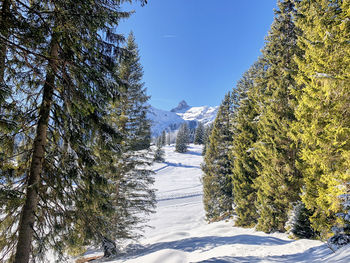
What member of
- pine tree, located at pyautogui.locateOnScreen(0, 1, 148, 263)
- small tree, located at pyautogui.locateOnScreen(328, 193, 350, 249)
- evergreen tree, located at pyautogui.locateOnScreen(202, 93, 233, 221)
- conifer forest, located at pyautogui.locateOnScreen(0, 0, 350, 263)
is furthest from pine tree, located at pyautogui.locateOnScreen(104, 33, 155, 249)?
→ evergreen tree, located at pyautogui.locateOnScreen(202, 93, 233, 221)

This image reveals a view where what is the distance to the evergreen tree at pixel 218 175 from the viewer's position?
19875mm

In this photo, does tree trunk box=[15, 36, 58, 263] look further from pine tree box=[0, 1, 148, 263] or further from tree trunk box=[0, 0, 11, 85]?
tree trunk box=[0, 0, 11, 85]

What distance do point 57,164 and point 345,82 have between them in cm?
896

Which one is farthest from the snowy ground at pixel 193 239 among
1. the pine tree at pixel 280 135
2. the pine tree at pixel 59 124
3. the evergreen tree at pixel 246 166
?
the pine tree at pixel 59 124

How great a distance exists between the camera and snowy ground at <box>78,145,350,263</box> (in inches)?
267

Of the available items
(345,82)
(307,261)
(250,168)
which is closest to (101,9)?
(345,82)

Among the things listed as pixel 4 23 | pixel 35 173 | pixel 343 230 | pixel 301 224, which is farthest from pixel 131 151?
pixel 343 230

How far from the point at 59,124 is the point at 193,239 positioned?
36.4 feet

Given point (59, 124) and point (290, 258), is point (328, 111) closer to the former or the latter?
point (290, 258)

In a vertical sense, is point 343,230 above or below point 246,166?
below

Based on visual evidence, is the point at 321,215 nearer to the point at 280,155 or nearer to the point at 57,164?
the point at 280,155

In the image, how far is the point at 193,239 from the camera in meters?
11.8

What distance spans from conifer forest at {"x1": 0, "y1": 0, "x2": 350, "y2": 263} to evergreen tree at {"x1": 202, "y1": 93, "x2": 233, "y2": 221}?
782 centimetres

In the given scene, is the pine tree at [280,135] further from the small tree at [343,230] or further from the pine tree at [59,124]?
the pine tree at [59,124]
